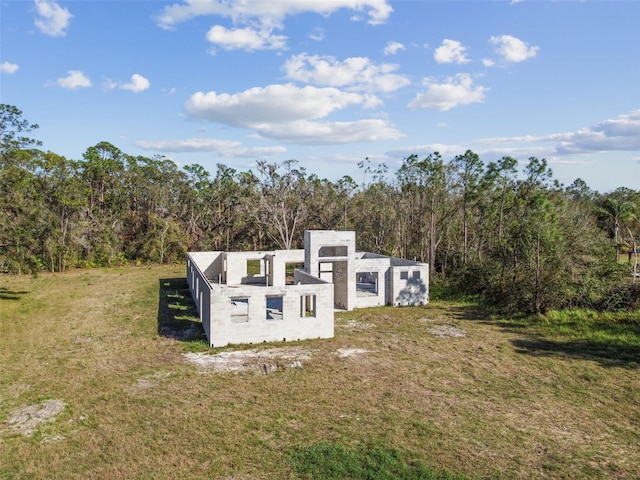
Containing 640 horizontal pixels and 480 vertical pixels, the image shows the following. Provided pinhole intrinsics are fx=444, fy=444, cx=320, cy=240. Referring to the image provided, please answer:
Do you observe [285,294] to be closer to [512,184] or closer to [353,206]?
[512,184]

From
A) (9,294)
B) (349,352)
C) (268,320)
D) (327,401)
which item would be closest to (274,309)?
(268,320)

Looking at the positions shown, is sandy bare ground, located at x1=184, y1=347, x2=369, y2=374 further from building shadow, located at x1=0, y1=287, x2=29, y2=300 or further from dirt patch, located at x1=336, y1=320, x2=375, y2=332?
building shadow, located at x1=0, y1=287, x2=29, y2=300

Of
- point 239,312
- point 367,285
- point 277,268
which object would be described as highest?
point 277,268

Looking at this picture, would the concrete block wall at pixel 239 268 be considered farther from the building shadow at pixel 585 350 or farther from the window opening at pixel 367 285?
the building shadow at pixel 585 350

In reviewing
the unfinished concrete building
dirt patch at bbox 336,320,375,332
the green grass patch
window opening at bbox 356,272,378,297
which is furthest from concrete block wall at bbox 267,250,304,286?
the green grass patch

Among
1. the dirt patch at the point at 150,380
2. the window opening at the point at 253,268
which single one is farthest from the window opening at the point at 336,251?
the dirt patch at the point at 150,380

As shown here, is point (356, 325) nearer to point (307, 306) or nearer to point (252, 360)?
point (307, 306)
